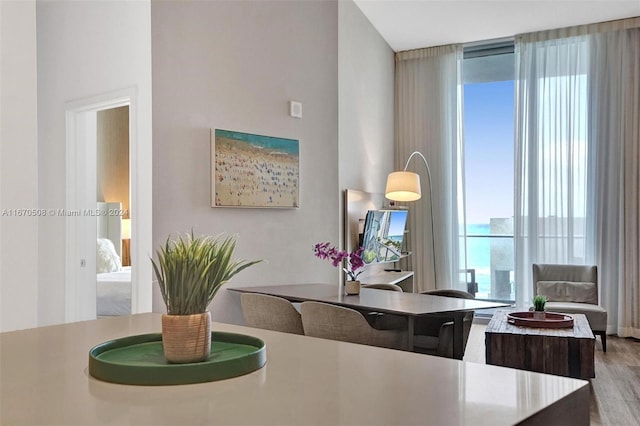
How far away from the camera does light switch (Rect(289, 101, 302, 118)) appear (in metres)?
5.10

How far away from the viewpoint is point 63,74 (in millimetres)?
4785

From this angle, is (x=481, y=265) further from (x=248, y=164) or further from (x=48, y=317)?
(x=48, y=317)

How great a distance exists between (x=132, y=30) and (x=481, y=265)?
17.6 ft

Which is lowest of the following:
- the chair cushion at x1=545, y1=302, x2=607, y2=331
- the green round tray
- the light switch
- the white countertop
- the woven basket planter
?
the chair cushion at x1=545, y1=302, x2=607, y2=331

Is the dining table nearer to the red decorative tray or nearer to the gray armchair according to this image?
the red decorative tray

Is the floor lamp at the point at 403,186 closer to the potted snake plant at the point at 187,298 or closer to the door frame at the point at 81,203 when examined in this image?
the door frame at the point at 81,203

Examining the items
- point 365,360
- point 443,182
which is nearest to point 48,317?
point 365,360

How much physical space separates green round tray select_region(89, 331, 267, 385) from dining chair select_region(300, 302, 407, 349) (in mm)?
1773

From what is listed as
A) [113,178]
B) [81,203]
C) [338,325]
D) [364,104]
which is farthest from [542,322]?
[113,178]

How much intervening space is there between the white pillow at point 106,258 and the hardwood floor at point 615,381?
388 centimetres

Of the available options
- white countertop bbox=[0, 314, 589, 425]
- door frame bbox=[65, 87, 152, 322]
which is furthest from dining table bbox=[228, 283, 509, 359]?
white countertop bbox=[0, 314, 589, 425]

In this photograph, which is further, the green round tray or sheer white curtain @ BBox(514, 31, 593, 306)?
sheer white curtain @ BBox(514, 31, 593, 306)

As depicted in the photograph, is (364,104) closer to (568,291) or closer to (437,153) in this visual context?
(437,153)

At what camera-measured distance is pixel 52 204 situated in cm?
482
